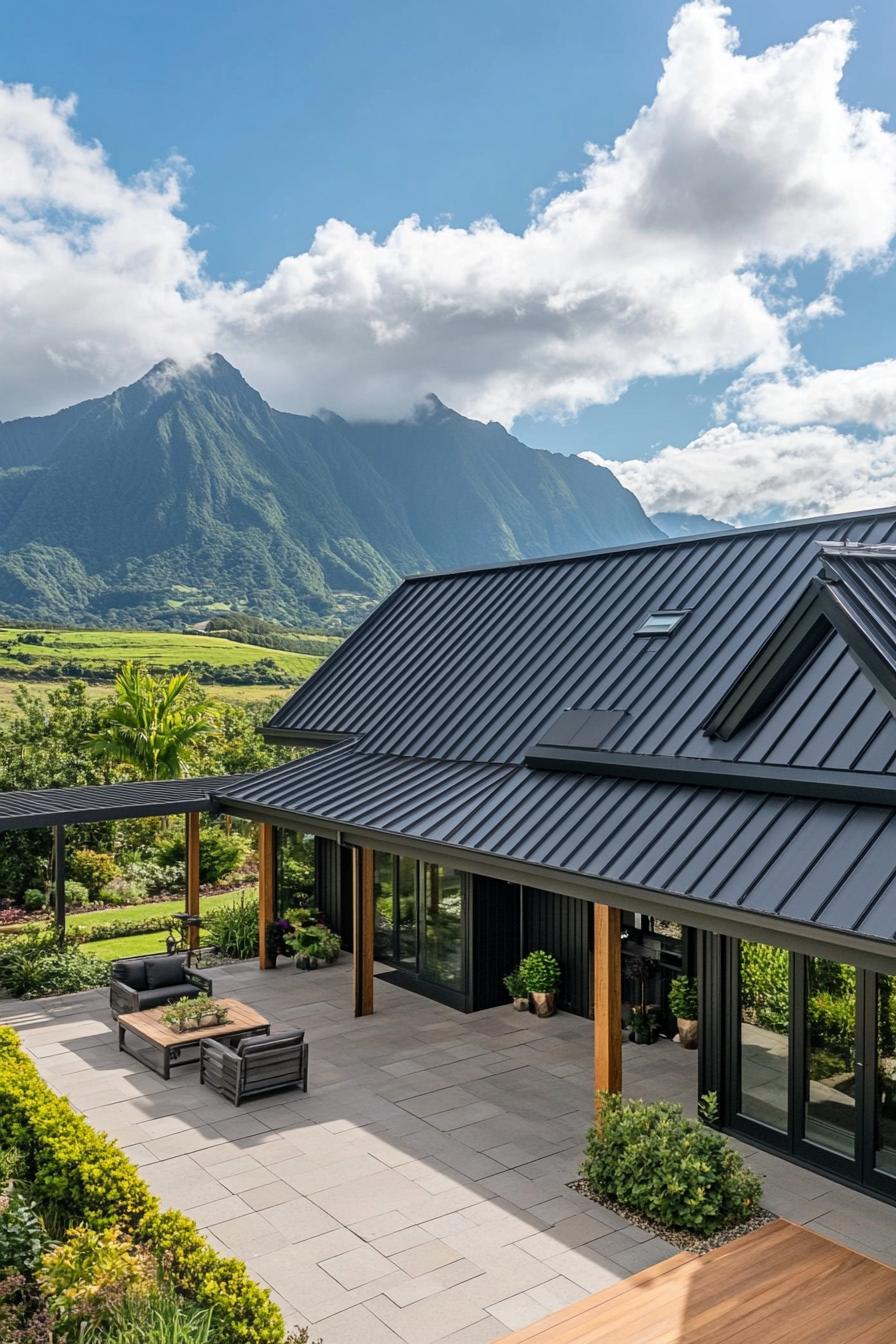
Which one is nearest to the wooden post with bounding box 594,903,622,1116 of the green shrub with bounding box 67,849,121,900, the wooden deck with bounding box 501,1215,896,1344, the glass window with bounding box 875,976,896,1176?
the wooden deck with bounding box 501,1215,896,1344

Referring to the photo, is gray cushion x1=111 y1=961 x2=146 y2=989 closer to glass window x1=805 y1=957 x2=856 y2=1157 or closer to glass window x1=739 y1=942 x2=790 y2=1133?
glass window x1=739 y1=942 x2=790 y2=1133

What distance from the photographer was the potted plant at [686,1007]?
13133 mm

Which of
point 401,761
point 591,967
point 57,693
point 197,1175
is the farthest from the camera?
point 57,693

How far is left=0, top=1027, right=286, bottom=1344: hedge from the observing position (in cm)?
631

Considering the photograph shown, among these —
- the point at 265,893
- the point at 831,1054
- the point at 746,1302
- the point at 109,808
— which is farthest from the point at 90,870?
the point at 746,1302

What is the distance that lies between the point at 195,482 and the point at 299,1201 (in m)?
134

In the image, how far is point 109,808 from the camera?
51.9ft

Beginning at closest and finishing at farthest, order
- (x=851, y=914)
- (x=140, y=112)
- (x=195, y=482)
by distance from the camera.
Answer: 1. (x=851, y=914)
2. (x=140, y=112)
3. (x=195, y=482)

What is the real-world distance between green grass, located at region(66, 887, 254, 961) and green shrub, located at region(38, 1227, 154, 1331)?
11.1 m

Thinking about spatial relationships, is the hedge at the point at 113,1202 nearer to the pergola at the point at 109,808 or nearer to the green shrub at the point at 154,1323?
the green shrub at the point at 154,1323

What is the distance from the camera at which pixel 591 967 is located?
14.2 metres

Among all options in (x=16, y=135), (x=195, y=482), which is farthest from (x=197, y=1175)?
(x=195, y=482)

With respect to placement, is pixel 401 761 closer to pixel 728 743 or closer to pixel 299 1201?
pixel 728 743

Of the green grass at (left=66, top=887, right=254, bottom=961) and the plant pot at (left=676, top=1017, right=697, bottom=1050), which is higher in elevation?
the plant pot at (left=676, top=1017, right=697, bottom=1050)
